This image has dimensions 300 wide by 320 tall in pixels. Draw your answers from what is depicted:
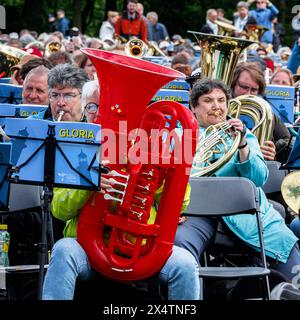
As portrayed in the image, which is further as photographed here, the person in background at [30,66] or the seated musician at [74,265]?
the person in background at [30,66]

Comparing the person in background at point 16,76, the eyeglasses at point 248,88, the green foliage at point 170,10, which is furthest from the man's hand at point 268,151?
the green foliage at point 170,10

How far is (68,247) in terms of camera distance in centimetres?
491

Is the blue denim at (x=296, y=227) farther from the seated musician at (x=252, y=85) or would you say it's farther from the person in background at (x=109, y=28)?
the person in background at (x=109, y=28)

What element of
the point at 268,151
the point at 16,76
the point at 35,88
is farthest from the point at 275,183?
the point at 16,76

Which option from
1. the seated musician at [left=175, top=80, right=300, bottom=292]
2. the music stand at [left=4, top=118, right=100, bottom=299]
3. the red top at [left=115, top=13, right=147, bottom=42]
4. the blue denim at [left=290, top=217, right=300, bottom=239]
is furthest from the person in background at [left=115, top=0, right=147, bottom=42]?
the music stand at [left=4, top=118, right=100, bottom=299]

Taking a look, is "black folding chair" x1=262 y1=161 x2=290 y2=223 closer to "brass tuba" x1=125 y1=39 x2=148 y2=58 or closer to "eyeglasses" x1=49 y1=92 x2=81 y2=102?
"eyeglasses" x1=49 y1=92 x2=81 y2=102

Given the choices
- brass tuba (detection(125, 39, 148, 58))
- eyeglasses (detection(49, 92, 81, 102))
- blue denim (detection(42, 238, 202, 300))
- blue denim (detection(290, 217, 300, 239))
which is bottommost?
blue denim (detection(42, 238, 202, 300))

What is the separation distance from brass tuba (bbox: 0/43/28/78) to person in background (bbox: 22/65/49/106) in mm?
1996

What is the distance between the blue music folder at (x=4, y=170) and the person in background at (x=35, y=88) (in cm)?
249

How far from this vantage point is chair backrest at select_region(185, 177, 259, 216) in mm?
5785

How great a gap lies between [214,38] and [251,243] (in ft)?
9.13

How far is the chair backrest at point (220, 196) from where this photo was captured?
Result: 579 cm

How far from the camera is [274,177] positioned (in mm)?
6719
